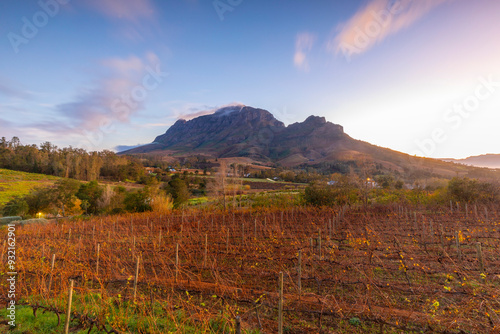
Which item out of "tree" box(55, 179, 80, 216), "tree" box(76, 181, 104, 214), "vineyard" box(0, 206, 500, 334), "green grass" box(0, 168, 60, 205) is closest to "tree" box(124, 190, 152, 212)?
"tree" box(76, 181, 104, 214)

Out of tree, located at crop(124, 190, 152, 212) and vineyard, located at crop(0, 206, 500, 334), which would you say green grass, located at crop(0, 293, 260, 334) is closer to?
vineyard, located at crop(0, 206, 500, 334)

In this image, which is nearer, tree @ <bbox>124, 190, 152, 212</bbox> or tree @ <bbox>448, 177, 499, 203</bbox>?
tree @ <bbox>448, 177, 499, 203</bbox>

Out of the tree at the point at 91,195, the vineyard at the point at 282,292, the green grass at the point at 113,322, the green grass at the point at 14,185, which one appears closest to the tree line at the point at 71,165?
the green grass at the point at 14,185

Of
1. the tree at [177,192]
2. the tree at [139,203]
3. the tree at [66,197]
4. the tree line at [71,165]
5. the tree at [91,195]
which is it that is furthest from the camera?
the tree line at [71,165]

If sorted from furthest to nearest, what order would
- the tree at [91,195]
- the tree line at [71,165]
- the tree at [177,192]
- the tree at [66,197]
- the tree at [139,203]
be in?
the tree line at [71,165] → the tree at [91,195] → the tree at [177,192] → the tree at [66,197] → the tree at [139,203]

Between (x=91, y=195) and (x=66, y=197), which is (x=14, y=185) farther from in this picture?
(x=91, y=195)

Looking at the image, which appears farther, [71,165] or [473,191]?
[71,165]

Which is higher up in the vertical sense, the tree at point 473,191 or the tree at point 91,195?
the tree at point 473,191

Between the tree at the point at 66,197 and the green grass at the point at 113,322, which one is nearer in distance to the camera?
the green grass at the point at 113,322

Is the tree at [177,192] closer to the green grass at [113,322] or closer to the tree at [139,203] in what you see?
the tree at [139,203]

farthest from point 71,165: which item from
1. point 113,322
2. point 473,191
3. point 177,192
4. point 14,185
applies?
point 473,191

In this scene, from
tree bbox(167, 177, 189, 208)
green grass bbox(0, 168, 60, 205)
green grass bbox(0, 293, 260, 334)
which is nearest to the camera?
green grass bbox(0, 293, 260, 334)

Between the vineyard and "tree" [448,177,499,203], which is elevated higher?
"tree" [448,177,499,203]

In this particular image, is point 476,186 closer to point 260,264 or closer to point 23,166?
point 260,264
